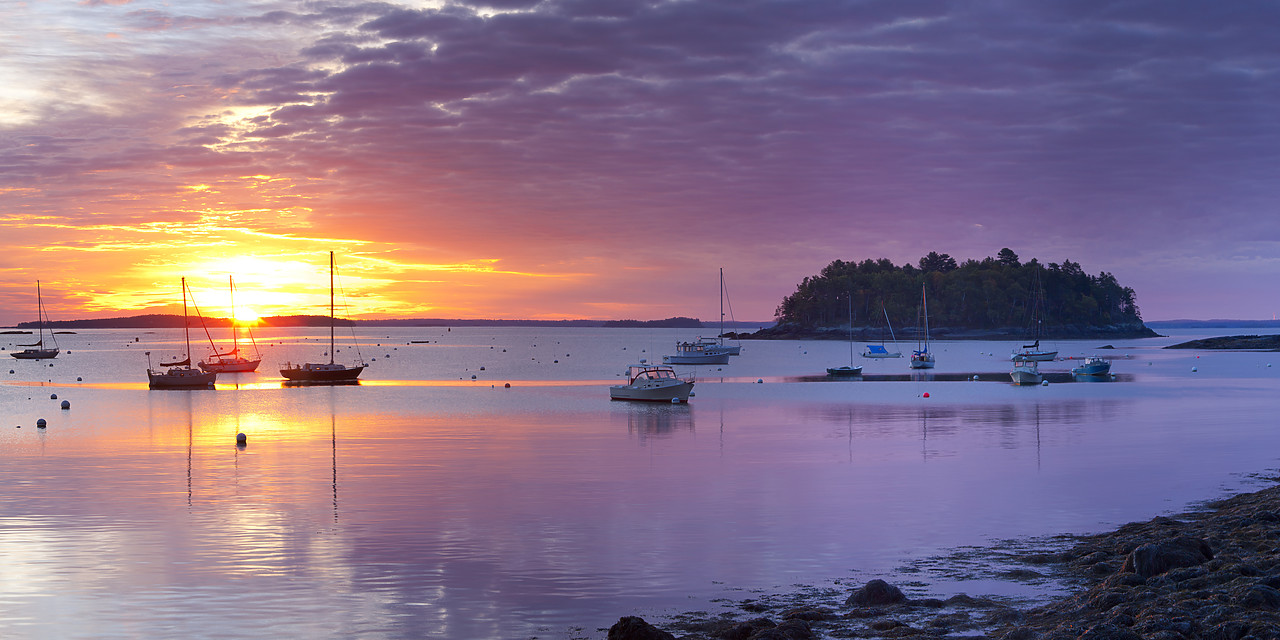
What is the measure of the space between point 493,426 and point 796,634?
40641 millimetres

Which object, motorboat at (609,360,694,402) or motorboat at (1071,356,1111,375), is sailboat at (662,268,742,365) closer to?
motorboat at (1071,356,1111,375)

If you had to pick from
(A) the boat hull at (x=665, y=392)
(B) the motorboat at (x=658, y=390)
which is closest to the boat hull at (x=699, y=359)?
(B) the motorboat at (x=658, y=390)

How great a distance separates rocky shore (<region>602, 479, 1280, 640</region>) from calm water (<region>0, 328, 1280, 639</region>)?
123 cm

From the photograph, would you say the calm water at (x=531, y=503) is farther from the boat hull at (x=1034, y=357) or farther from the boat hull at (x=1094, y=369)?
the boat hull at (x=1034, y=357)

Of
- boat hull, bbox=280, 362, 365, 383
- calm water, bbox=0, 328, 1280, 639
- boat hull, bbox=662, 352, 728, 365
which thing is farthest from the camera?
boat hull, bbox=662, 352, 728, 365

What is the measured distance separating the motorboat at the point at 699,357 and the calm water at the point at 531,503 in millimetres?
79087

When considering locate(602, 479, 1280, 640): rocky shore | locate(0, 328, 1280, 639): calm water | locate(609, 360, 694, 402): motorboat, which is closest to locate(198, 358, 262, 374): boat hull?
locate(0, 328, 1280, 639): calm water

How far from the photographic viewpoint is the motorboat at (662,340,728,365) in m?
143

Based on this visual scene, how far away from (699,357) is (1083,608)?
130944mm

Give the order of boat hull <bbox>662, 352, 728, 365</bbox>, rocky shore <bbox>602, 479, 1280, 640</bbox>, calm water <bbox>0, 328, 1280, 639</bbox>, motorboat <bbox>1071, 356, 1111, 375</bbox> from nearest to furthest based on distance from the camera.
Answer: rocky shore <bbox>602, 479, 1280, 640</bbox> < calm water <bbox>0, 328, 1280, 639</bbox> < motorboat <bbox>1071, 356, 1111, 375</bbox> < boat hull <bbox>662, 352, 728, 365</bbox>

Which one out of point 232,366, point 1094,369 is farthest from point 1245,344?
point 232,366

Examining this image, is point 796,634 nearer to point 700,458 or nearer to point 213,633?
point 213,633

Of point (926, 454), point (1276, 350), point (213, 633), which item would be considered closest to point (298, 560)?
point (213, 633)

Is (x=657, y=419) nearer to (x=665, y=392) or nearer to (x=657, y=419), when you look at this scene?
(x=657, y=419)
